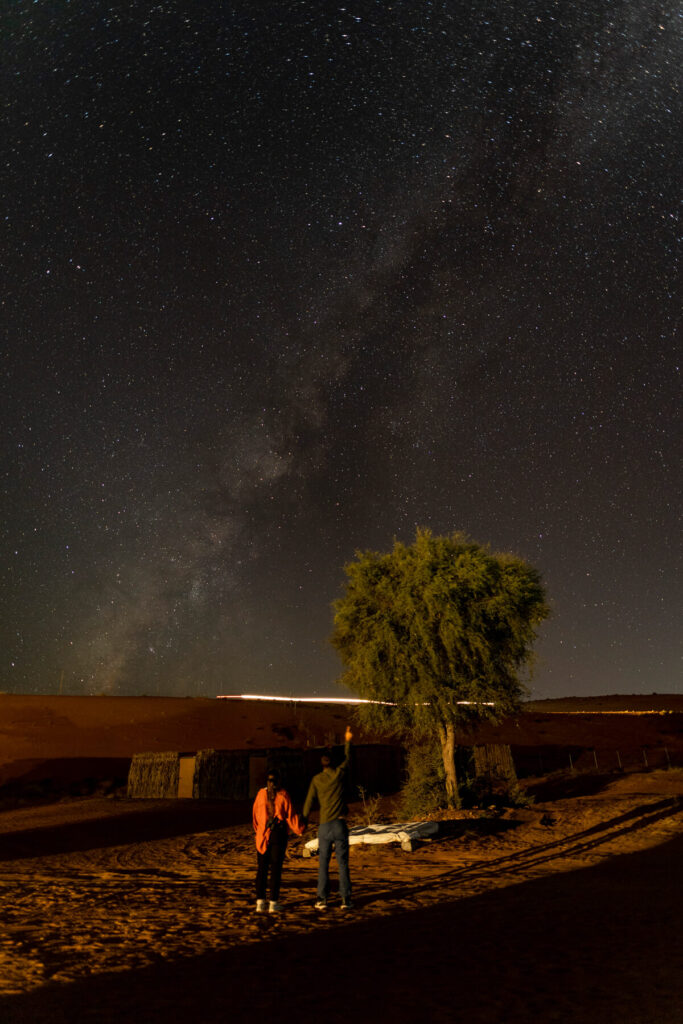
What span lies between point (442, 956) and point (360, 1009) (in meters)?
1.85

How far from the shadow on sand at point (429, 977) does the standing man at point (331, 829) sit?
3.00 feet

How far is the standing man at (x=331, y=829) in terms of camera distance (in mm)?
10078

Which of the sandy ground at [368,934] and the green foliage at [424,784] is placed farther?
the green foliage at [424,784]

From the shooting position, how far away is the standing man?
10078 mm

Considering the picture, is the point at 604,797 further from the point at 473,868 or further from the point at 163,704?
the point at 163,704

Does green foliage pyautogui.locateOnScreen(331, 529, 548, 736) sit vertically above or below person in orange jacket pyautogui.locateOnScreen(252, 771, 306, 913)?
above

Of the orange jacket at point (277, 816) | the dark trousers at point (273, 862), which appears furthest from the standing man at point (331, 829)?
the dark trousers at point (273, 862)

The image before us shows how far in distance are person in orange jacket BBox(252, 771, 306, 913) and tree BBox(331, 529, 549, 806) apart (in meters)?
10.7

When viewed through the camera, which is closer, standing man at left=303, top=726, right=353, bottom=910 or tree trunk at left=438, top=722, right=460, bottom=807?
standing man at left=303, top=726, right=353, bottom=910

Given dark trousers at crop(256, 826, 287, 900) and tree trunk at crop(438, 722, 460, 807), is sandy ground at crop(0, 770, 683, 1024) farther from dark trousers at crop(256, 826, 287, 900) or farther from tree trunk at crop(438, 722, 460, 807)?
tree trunk at crop(438, 722, 460, 807)

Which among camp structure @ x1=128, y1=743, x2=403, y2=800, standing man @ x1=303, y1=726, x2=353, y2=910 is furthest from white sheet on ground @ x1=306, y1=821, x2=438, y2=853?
camp structure @ x1=128, y1=743, x2=403, y2=800

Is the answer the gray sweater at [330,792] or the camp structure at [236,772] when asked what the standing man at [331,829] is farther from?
the camp structure at [236,772]

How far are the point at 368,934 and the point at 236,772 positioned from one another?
66.9ft

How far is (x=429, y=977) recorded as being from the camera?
678 cm
